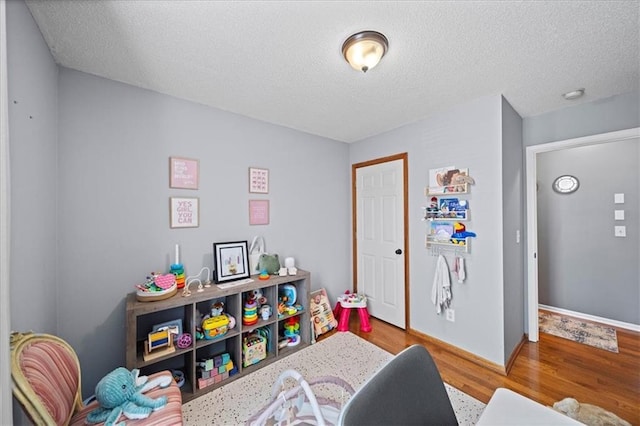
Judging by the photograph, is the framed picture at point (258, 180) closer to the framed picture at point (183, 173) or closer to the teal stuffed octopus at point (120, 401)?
the framed picture at point (183, 173)

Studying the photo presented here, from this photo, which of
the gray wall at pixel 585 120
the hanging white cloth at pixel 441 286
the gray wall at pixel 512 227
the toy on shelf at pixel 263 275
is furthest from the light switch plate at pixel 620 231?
the toy on shelf at pixel 263 275

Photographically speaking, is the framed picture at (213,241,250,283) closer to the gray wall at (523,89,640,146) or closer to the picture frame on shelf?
the picture frame on shelf

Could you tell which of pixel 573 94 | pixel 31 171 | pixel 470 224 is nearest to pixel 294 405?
pixel 31 171

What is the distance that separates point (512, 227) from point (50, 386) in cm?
326

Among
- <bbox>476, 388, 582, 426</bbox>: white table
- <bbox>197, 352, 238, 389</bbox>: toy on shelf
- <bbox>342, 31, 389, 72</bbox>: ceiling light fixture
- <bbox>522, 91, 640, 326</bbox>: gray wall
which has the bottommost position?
<bbox>197, 352, 238, 389</bbox>: toy on shelf

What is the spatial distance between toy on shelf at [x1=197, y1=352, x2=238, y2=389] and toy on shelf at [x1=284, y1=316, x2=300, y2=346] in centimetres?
57

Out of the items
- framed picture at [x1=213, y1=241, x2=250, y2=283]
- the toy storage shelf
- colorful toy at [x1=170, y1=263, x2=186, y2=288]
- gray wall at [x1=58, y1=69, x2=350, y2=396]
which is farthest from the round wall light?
colorful toy at [x1=170, y1=263, x2=186, y2=288]

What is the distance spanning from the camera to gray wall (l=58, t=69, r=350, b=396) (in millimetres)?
1719

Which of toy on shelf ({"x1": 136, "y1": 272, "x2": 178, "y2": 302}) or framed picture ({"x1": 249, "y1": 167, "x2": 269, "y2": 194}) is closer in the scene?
toy on shelf ({"x1": 136, "y1": 272, "x2": 178, "y2": 302})

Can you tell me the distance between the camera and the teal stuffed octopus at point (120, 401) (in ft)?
3.75

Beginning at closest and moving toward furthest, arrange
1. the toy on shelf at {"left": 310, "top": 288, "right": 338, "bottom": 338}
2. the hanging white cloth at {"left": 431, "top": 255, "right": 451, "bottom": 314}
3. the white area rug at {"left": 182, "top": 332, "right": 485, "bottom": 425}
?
the white area rug at {"left": 182, "top": 332, "right": 485, "bottom": 425} → the hanging white cloth at {"left": 431, "top": 255, "right": 451, "bottom": 314} → the toy on shelf at {"left": 310, "top": 288, "right": 338, "bottom": 338}

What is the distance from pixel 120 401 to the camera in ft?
3.89

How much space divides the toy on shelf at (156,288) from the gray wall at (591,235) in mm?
4476

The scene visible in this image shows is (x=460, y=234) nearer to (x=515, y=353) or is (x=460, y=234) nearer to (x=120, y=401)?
(x=515, y=353)
